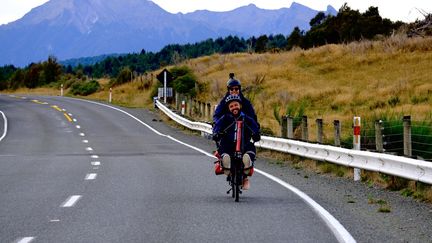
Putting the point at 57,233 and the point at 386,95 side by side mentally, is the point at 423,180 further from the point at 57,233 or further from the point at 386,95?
the point at 386,95

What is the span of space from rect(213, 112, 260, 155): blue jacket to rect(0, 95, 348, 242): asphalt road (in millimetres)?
824

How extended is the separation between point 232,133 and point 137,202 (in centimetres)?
182

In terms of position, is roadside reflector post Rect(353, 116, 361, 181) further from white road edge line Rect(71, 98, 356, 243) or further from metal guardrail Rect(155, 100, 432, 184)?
white road edge line Rect(71, 98, 356, 243)

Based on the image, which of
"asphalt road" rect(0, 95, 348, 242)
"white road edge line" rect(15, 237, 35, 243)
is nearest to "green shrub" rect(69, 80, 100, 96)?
"asphalt road" rect(0, 95, 348, 242)

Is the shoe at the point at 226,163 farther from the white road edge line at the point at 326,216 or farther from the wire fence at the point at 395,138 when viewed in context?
the wire fence at the point at 395,138

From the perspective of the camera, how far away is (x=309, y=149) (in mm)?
18781

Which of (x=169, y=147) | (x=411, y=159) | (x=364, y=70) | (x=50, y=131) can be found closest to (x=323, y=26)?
(x=364, y=70)

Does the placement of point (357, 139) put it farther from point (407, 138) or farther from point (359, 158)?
point (407, 138)

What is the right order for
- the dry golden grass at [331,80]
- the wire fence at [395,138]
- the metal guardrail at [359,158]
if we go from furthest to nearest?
the dry golden grass at [331,80], the wire fence at [395,138], the metal guardrail at [359,158]

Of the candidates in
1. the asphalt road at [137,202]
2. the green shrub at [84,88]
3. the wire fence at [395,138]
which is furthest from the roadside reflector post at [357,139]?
the green shrub at [84,88]

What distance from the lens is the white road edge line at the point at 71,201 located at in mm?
11695

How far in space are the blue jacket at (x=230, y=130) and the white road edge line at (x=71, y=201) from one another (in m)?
2.37

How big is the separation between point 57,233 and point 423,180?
5.67 meters

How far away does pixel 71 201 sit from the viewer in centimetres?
1221
